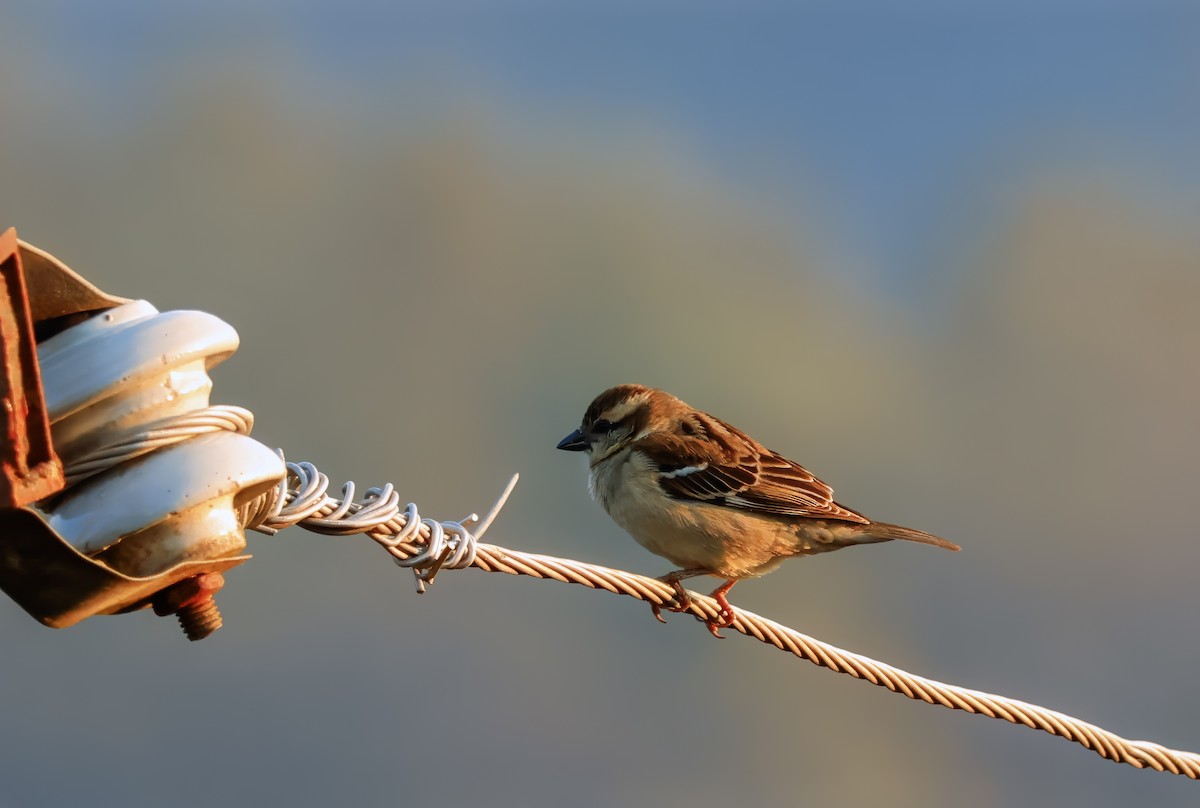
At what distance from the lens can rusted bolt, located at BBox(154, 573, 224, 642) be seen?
11.7ft

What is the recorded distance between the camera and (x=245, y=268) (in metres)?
64.3

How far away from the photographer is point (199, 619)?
3.62 meters

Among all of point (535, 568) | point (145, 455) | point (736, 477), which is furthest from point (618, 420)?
point (145, 455)

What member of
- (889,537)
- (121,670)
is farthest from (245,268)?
(889,537)

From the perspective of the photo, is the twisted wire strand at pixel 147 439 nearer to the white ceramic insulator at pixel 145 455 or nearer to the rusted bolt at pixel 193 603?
the white ceramic insulator at pixel 145 455

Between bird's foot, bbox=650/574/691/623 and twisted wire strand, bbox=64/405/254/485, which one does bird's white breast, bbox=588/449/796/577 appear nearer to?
bird's foot, bbox=650/574/691/623

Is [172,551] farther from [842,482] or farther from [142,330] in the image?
[842,482]

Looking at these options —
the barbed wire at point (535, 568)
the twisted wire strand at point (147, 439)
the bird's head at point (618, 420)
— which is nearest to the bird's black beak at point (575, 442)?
the bird's head at point (618, 420)

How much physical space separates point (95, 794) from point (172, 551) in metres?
32.6

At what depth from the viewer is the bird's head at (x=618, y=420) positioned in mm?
7855

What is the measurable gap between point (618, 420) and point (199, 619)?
442 cm

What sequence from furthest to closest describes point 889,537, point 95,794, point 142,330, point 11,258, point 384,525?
point 95,794 → point 889,537 → point 384,525 → point 142,330 → point 11,258

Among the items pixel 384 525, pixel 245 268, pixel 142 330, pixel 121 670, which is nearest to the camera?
pixel 142 330

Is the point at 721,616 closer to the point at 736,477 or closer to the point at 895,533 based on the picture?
the point at 895,533
